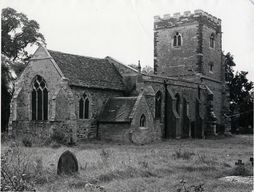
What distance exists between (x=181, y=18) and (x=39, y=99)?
735 inches

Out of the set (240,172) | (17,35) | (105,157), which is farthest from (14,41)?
(240,172)

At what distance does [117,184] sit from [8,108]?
21.9 metres

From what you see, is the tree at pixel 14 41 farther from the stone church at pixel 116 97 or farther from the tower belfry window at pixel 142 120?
the tower belfry window at pixel 142 120

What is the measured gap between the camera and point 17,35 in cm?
2934

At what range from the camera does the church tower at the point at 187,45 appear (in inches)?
1590

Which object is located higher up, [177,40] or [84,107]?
[177,40]

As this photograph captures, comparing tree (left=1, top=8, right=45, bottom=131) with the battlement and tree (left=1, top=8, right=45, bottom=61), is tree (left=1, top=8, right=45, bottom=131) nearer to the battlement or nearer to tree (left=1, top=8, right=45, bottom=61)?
tree (left=1, top=8, right=45, bottom=61)

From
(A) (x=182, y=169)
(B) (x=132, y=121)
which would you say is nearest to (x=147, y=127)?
(B) (x=132, y=121)

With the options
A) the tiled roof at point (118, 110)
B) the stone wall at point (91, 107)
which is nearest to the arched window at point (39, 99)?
the stone wall at point (91, 107)

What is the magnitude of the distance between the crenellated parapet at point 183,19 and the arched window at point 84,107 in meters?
16.3

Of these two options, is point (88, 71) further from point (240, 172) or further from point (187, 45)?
point (240, 172)

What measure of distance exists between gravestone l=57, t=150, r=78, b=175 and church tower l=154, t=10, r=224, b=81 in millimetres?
28002

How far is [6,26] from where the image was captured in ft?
87.5

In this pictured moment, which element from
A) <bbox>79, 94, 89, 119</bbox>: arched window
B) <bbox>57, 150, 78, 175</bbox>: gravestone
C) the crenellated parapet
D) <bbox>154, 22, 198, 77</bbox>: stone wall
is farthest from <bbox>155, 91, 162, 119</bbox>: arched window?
<bbox>57, 150, 78, 175</bbox>: gravestone
